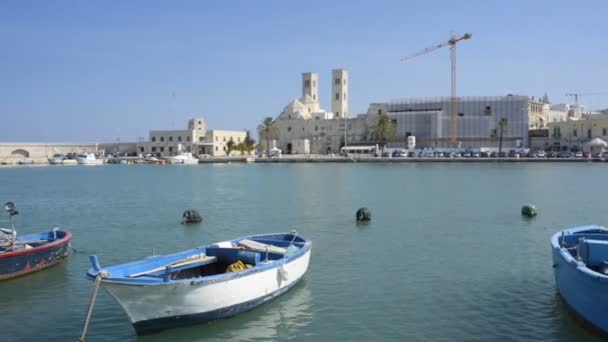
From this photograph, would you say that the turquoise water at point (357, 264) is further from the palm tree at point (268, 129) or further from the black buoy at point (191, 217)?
the palm tree at point (268, 129)

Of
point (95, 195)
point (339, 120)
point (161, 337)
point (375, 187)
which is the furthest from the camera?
point (339, 120)

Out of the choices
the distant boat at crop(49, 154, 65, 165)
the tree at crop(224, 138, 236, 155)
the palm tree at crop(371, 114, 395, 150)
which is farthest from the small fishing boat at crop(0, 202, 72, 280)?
the distant boat at crop(49, 154, 65, 165)

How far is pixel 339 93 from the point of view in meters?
158

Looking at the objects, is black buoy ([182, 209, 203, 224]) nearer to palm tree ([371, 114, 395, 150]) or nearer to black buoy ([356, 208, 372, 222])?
black buoy ([356, 208, 372, 222])

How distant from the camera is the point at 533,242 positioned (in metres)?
25.6

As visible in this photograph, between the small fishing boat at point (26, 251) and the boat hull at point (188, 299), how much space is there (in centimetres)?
747

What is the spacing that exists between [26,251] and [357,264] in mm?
11325

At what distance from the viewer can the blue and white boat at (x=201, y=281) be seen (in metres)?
12.9

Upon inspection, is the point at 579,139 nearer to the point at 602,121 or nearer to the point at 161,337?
the point at 602,121

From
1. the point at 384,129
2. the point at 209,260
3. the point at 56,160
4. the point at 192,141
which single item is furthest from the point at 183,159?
the point at 209,260


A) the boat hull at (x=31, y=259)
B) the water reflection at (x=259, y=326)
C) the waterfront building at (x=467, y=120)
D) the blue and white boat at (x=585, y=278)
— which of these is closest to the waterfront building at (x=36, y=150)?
the waterfront building at (x=467, y=120)

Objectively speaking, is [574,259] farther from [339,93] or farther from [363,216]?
[339,93]

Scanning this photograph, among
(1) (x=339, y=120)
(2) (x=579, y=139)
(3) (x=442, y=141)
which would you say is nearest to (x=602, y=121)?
(2) (x=579, y=139)

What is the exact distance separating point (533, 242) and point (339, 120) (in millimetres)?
124706
